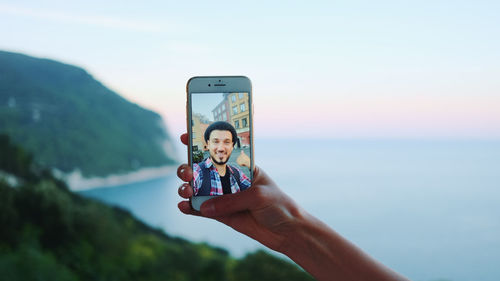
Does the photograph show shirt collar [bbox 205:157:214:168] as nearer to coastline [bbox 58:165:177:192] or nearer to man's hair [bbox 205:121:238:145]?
man's hair [bbox 205:121:238:145]

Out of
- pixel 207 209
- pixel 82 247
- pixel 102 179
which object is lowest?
pixel 82 247

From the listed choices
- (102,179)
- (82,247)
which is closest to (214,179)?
(82,247)

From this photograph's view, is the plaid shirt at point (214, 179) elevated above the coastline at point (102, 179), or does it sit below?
above

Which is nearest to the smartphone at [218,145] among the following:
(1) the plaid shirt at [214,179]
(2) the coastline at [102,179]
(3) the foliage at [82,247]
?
(1) the plaid shirt at [214,179]

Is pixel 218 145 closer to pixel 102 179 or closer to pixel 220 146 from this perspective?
pixel 220 146

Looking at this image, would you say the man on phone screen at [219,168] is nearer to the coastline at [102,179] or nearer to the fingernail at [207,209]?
the fingernail at [207,209]

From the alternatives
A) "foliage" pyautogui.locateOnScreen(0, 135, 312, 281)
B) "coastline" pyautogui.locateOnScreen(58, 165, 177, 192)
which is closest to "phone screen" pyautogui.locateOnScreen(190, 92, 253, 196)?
"foliage" pyautogui.locateOnScreen(0, 135, 312, 281)

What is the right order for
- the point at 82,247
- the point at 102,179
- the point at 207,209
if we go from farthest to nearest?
the point at 102,179 < the point at 82,247 < the point at 207,209

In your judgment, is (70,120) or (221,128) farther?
(70,120)

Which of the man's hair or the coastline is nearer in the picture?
the man's hair
